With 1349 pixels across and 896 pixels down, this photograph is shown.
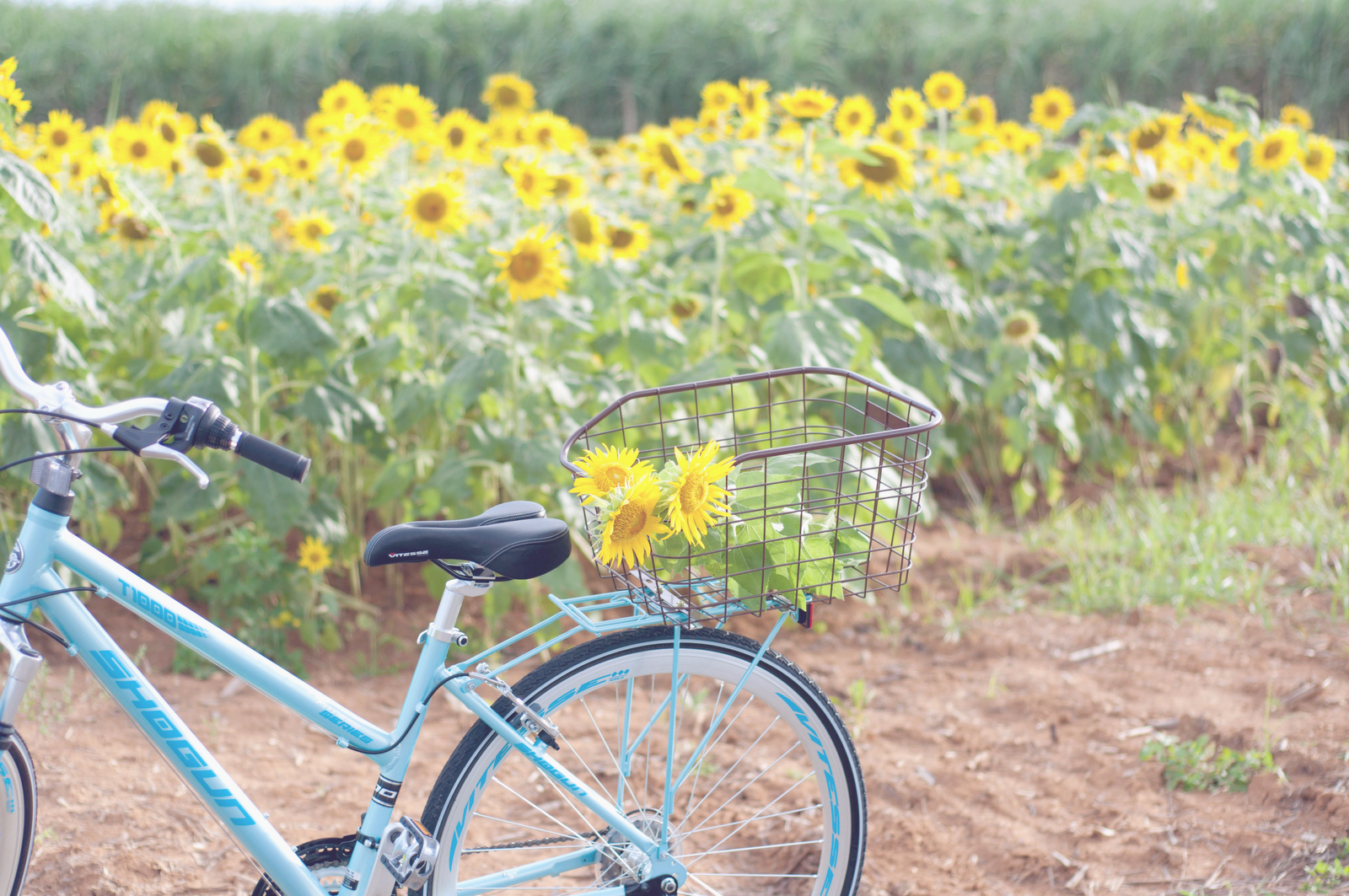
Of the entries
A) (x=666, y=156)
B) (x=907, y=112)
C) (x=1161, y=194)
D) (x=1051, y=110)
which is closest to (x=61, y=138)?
(x=666, y=156)

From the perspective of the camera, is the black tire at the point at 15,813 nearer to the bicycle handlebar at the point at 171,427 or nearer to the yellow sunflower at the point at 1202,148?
Result: the bicycle handlebar at the point at 171,427

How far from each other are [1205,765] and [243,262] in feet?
9.08

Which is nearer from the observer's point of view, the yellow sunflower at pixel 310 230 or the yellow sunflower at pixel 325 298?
the yellow sunflower at pixel 325 298

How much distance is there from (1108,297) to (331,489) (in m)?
2.79

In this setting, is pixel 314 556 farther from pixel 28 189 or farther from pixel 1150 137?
pixel 1150 137

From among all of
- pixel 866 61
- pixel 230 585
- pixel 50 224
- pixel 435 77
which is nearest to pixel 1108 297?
pixel 230 585

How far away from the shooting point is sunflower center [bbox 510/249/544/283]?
2884mm

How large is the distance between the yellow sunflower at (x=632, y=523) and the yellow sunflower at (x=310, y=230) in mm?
2248

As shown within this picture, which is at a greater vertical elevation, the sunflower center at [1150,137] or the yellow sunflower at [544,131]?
the sunflower center at [1150,137]

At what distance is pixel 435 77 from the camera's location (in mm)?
14422

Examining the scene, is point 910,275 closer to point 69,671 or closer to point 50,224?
point 50,224

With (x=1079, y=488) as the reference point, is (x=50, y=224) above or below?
above

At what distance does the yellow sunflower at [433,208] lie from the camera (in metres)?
3.05

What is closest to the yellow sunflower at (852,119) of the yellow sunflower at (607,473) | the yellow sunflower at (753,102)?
the yellow sunflower at (753,102)
